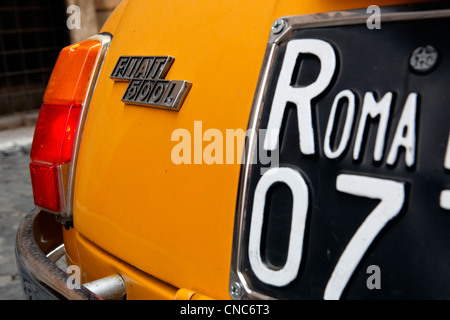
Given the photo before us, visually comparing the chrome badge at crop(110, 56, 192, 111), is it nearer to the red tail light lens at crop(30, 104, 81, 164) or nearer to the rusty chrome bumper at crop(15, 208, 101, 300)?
the red tail light lens at crop(30, 104, 81, 164)

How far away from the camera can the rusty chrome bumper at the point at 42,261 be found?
1219 millimetres

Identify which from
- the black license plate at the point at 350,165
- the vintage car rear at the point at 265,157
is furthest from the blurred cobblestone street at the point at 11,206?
the black license plate at the point at 350,165

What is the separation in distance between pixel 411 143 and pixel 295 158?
20 centimetres

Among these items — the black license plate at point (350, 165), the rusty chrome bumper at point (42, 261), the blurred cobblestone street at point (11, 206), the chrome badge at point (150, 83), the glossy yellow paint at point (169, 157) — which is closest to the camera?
the black license plate at point (350, 165)

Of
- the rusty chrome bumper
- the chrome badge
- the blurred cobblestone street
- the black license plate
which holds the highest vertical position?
the chrome badge

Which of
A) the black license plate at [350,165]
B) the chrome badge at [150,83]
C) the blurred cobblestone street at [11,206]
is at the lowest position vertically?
the blurred cobblestone street at [11,206]

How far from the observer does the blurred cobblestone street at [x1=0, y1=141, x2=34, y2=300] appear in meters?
2.65

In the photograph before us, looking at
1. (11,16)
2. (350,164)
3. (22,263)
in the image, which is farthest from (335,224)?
(11,16)

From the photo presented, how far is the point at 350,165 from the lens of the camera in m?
0.83

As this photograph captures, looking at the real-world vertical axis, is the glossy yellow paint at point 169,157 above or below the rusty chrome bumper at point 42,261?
above

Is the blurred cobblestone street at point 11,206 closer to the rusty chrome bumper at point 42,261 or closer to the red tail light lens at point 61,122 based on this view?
the rusty chrome bumper at point 42,261

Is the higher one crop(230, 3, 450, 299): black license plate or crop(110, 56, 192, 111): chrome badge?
crop(110, 56, 192, 111): chrome badge

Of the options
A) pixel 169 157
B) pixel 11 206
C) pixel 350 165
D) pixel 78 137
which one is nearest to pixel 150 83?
pixel 169 157

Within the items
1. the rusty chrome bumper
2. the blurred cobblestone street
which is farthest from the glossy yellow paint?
the blurred cobblestone street
